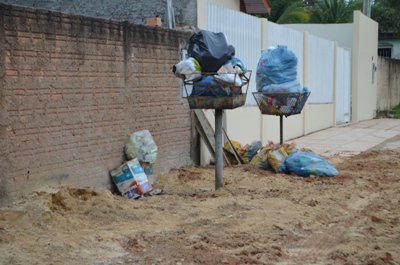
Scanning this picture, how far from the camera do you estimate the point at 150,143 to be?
966 centimetres

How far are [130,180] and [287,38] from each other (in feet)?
29.3

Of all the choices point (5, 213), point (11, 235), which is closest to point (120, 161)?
point (5, 213)

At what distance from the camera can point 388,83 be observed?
2984 cm

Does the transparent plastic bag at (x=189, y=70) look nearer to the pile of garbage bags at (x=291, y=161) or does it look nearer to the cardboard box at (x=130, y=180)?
the cardboard box at (x=130, y=180)

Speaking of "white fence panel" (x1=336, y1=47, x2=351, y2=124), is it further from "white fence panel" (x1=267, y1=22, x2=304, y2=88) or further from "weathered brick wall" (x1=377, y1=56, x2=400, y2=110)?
"weathered brick wall" (x1=377, y1=56, x2=400, y2=110)

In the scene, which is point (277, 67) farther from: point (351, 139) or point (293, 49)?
point (351, 139)

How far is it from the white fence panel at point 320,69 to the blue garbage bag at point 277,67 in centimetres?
692

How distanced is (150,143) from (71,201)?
2.27 m

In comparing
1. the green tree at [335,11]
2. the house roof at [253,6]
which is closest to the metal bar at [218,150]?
the house roof at [253,6]

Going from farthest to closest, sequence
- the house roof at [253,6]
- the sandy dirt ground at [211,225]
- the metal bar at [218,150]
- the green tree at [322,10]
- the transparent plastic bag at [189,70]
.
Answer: the green tree at [322,10], the house roof at [253,6], the metal bar at [218,150], the transparent plastic bag at [189,70], the sandy dirt ground at [211,225]

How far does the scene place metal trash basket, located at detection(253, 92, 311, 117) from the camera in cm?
1132

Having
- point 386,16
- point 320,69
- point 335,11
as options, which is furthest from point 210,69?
point 386,16

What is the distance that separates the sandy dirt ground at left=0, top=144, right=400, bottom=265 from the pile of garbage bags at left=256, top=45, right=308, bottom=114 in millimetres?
1852

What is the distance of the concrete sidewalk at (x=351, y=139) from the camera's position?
1498cm
